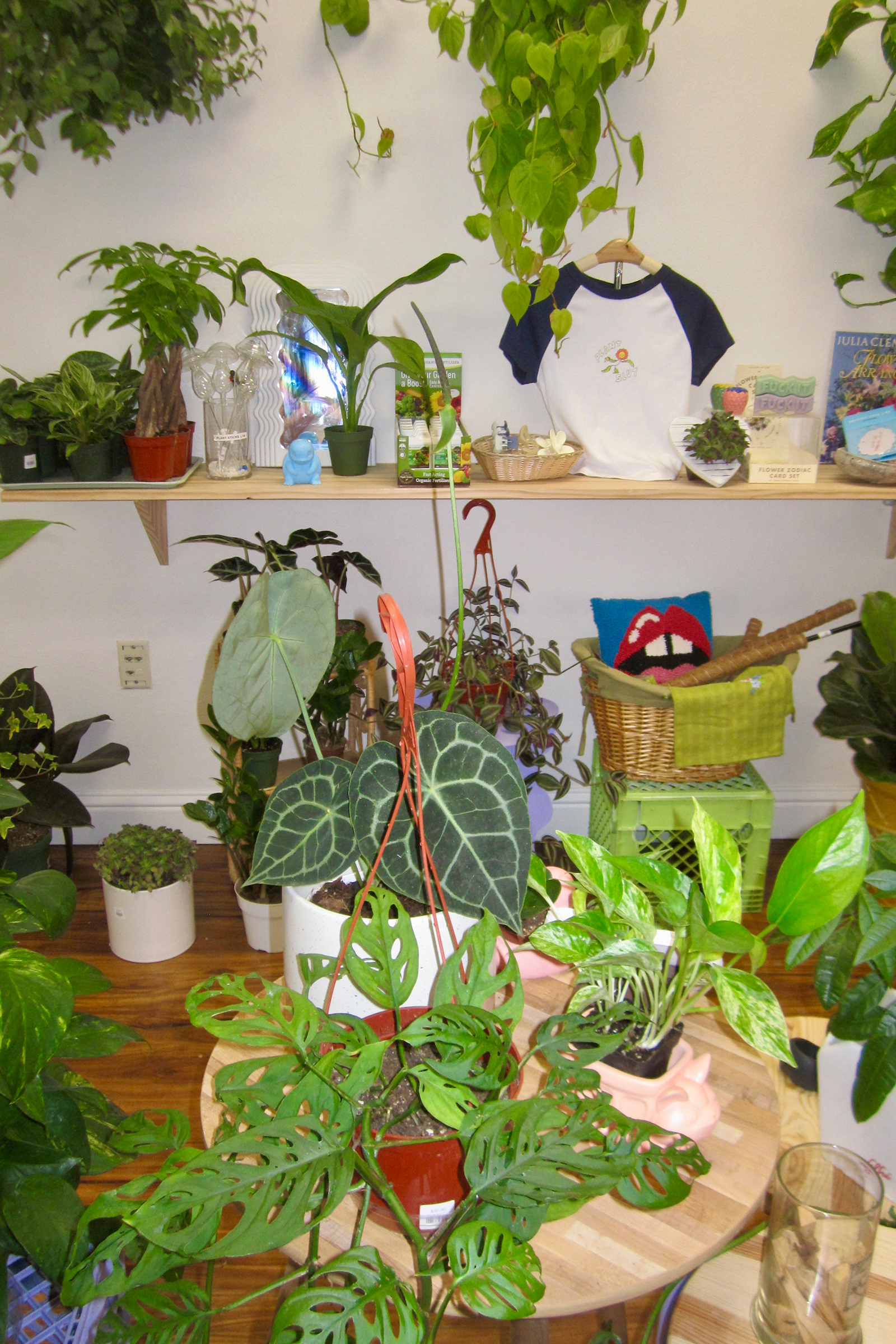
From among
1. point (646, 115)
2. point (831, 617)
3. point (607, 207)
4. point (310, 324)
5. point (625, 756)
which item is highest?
point (646, 115)

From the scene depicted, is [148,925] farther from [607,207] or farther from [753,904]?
[607,207]

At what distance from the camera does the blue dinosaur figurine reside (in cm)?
192

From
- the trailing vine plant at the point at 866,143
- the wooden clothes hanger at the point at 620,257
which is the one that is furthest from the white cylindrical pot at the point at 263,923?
the trailing vine plant at the point at 866,143

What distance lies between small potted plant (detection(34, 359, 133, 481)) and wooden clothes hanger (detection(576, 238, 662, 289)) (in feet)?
3.27

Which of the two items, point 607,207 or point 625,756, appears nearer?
point 607,207

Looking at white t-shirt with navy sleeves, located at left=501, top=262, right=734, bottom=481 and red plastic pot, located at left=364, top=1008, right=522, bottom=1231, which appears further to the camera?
white t-shirt with navy sleeves, located at left=501, top=262, right=734, bottom=481

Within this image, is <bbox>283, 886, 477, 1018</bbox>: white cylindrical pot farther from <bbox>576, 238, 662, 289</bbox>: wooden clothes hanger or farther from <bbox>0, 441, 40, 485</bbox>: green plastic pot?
<bbox>576, 238, 662, 289</bbox>: wooden clothes hanger

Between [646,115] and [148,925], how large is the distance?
202 centimetres

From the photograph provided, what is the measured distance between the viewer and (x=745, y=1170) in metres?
0.86

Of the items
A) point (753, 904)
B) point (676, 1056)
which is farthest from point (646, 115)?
point (676, 1056)

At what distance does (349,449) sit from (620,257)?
27.6 inches

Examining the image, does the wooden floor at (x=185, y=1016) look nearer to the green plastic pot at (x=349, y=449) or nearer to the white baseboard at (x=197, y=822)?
the white baseboard at (x=197, y=822)

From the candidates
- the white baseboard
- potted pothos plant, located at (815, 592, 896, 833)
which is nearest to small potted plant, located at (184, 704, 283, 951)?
the white baseboard

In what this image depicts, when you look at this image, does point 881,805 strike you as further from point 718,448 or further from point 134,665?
point 134,665
